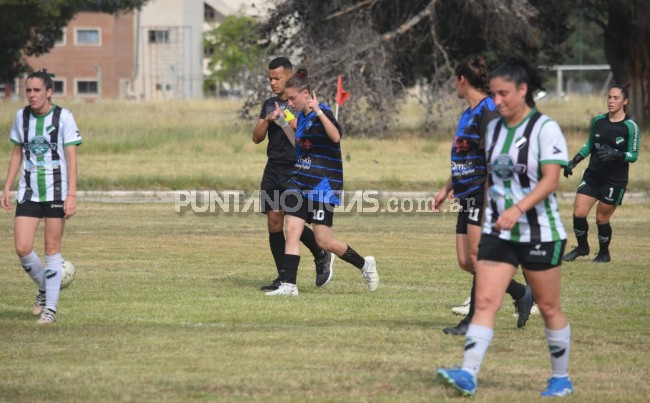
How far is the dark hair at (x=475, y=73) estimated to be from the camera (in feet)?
28.2

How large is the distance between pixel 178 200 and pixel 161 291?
1191cm

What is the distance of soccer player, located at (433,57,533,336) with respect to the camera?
8562 mm

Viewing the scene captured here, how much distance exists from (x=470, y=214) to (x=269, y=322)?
1.90 meters

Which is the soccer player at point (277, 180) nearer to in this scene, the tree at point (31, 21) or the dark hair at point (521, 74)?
the dark hair at point (521, 74)

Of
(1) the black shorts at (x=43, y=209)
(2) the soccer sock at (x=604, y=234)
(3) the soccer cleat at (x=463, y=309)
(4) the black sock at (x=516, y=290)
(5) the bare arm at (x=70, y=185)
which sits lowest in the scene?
(3) the soccer cleat at (x=463, y=309)

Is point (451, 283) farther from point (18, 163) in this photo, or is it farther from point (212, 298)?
point (18, 163)

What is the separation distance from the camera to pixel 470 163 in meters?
8.68

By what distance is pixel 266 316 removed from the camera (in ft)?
31.0

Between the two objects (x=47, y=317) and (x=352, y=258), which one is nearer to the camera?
(x=47, y=317)

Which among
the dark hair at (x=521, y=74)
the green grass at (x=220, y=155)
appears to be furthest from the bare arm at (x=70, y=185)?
the green grass at (x=220, y=155)

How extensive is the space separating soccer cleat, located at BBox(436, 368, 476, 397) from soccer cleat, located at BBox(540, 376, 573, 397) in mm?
484

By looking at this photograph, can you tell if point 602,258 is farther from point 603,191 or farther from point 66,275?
point 66,275

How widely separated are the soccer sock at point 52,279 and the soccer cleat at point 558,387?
428cm

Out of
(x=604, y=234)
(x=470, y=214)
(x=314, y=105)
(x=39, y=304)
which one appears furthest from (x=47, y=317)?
(x=604, y=234)
